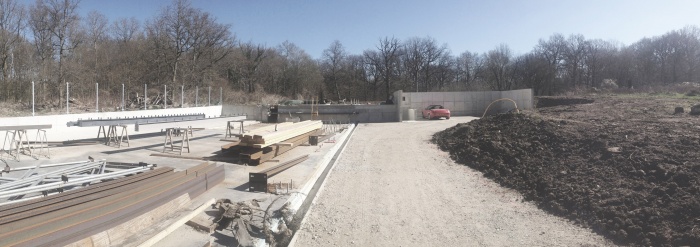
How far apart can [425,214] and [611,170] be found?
164 inches

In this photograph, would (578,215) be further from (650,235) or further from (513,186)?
(513,186)

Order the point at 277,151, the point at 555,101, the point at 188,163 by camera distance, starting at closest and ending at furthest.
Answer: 1. the point at 188,163
2. the point at 277,151
3. the point at 555,101

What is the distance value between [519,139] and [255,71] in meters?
52.4

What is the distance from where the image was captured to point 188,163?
10.8 metres

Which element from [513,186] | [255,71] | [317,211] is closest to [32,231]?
[317,211]

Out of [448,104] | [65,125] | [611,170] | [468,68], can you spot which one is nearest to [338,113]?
[448,104]

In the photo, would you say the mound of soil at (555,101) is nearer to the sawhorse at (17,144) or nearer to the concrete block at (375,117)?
the concrete block at (375,117)

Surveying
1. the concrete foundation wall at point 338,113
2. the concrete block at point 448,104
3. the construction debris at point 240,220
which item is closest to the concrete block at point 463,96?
the concrete block at point 448,104

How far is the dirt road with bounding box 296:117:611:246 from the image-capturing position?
612 centimetres

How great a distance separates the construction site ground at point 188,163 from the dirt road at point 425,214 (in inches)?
40.1

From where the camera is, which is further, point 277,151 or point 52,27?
point 52,27

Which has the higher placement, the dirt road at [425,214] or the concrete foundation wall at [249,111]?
the concrete foundation wall at [249,111]

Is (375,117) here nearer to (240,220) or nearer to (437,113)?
(437,113)

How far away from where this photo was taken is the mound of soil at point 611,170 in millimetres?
5996
